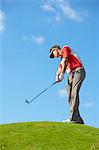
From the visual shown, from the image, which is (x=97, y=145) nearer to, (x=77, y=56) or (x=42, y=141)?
(x=42, y=141)

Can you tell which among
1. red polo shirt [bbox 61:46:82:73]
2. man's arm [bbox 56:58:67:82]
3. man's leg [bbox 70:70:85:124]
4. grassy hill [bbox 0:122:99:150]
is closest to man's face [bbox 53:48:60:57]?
red polo shirt [bbox 61:46:82:73]

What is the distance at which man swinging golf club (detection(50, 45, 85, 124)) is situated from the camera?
1855 cm

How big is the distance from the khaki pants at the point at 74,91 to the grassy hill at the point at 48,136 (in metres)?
0.93

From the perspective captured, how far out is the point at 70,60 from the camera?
19062 mm

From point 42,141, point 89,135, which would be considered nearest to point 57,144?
point 42,141

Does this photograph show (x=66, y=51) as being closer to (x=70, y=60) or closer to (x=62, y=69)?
(x=70, y=60)

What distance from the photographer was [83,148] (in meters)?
14.7

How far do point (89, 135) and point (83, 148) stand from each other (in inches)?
60.6

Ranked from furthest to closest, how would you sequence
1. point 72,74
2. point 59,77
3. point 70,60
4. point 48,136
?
point 70,60 → point 72,74 → point 59,77 → point 48,136

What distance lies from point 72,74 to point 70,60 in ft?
1.92

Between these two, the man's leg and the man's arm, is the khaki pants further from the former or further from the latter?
the man's arm

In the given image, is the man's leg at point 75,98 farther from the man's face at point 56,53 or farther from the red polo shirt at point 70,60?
the man's face at point 56,53

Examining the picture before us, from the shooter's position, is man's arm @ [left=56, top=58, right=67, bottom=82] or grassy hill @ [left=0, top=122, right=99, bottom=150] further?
man's arm @ [left=56, top=58, right=67, bottom=82]

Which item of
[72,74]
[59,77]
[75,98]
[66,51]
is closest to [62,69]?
[59,77]
